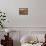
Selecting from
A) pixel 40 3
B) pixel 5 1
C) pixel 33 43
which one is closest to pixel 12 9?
pixel 5 1

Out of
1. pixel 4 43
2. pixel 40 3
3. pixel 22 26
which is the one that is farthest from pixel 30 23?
pixel 4 43

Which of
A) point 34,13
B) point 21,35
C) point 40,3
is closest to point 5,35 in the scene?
point 21,35

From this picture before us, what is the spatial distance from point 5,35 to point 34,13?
0.95m

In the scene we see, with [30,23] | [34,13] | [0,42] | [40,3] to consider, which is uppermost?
[40,3]

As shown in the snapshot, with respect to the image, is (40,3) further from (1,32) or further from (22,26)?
(1,32)

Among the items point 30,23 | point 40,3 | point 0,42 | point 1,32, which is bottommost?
point 0,42

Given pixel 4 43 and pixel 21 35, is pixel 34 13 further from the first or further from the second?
pixel 4 43

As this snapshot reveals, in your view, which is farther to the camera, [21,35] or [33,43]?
[21,35]

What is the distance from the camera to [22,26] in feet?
12.3

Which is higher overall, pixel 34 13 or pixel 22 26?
pixel 34 13

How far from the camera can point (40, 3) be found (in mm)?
3742

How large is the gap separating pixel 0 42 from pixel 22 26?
0.71 meters

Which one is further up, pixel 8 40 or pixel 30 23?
pixel 30 23

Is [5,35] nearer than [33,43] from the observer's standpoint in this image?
No
